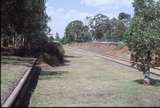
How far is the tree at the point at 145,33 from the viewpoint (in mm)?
18906

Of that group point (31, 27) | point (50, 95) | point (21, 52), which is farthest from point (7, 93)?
point (21, 52)

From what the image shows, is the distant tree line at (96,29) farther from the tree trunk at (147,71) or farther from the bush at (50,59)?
the tree trunk at (147,71)

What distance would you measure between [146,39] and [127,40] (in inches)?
50.9

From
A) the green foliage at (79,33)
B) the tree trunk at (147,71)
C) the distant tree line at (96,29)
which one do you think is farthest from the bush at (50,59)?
the green foliage at (79,33)

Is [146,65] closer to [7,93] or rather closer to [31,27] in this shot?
[7,93]

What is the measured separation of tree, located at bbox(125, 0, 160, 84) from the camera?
18906 mm

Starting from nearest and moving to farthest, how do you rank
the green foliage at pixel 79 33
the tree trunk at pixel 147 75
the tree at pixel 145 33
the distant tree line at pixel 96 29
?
the tree at pixel 145 33
the tree trunk at pixel 147 75
the distant tree line at pixel 96 29
the green foliage at pixel 79 33

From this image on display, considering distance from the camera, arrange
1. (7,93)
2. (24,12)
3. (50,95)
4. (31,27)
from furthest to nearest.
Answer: (31,27), (24,12), (50,95), (7,93)

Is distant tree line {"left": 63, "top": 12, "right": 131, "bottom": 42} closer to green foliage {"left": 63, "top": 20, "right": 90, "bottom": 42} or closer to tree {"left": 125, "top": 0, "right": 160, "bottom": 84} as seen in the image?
green foliage {"left": 63, "top": 20, "right": 90, "bottom": 42}

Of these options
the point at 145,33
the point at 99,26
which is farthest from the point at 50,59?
the point at 99,26

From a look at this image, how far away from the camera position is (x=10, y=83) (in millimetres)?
16906

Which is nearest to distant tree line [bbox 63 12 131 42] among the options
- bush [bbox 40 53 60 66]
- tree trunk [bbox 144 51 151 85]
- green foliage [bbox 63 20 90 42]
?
green foliage [bbox 63 20 90 42]

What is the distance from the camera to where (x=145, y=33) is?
1897 cm

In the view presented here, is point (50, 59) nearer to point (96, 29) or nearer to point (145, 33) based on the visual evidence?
point (145, 33)
